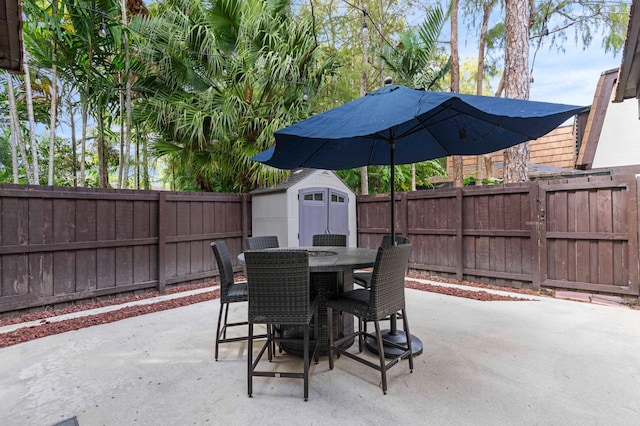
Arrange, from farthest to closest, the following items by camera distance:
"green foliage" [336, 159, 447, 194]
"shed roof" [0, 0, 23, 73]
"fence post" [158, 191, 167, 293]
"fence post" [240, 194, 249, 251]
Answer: "green foliage" [336, 159, 447, 194], "fence post" [240, 194, 249, 251], "fence post" [158, 191, 167, 293], "shed roof" [0, 0, 23, 73]

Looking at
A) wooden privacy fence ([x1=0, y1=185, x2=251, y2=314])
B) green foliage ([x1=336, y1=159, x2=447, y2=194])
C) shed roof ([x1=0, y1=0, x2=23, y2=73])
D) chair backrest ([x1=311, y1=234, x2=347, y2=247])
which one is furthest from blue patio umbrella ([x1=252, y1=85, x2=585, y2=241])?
green foliage ([x1=336, y1=159, x2=447, y2=194])

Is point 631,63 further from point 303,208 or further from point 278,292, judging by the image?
point 303,208

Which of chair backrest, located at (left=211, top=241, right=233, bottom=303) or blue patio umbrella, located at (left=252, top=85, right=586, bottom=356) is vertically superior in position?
blue patio umbrella, located at (left=252, top=85, right=586, bottom=356)

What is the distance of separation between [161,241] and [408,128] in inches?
149

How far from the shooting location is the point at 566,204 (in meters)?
4.05

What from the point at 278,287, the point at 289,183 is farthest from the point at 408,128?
the point at 289,183

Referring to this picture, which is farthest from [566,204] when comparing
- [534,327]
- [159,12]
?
[159,12]

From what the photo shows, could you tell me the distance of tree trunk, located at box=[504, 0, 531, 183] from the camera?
4.93 metres

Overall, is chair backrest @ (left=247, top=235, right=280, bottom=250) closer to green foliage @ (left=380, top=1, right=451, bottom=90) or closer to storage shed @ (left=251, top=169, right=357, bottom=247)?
storage shed @ (left=251, top=169, right=357, bottom=247)

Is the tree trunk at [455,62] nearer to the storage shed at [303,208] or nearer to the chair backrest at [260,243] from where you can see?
the storage shed at [303,208]

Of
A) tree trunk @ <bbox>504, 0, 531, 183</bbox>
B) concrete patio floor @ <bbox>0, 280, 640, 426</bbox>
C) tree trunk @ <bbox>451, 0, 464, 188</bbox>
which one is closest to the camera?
concrete patio floor @ <bbox>0, 280, 640, 426</bbox>

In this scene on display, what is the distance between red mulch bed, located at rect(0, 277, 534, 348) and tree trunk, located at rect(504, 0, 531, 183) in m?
1.97

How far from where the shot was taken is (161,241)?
463 centimetres

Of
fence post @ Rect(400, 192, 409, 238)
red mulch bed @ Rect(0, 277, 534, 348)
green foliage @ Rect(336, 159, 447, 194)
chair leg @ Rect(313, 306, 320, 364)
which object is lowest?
red mulch bed @ Rect(0, 277, 534, 348)
